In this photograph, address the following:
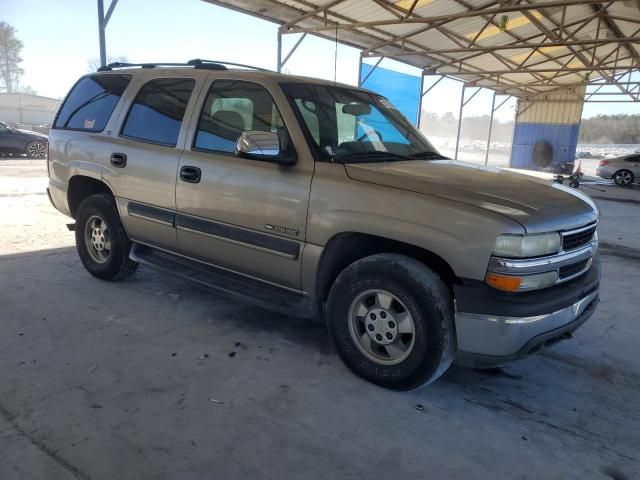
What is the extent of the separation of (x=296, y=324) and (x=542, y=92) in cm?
3003

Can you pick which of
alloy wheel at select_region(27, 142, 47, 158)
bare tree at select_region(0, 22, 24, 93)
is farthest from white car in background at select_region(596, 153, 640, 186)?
bare tree at select_region(0, 22, 24, 93)

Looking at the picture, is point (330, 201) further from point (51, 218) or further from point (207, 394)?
point (51, 218)

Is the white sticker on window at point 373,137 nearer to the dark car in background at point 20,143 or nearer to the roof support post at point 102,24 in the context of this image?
the roof support post at point 102,24

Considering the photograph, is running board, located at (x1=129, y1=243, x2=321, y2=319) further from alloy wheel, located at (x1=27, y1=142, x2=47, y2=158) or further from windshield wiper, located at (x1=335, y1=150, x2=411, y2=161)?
alloy wheel, located at (x1=27, y1=142, x2=47, y2=158)

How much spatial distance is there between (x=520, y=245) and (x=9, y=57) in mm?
74673

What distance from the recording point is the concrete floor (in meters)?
2.28

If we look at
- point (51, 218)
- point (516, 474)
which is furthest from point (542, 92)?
point (516, 474)

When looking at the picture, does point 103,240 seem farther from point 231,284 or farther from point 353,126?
point 353,126

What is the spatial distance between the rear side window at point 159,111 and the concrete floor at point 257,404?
1.44 m

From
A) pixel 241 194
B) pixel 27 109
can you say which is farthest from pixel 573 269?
pixel 27 109

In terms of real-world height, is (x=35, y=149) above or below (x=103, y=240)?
above

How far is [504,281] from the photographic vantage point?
2.48 m

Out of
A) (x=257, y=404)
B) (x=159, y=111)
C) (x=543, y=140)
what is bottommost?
(x=257, y=404)

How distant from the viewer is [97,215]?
4430mm
